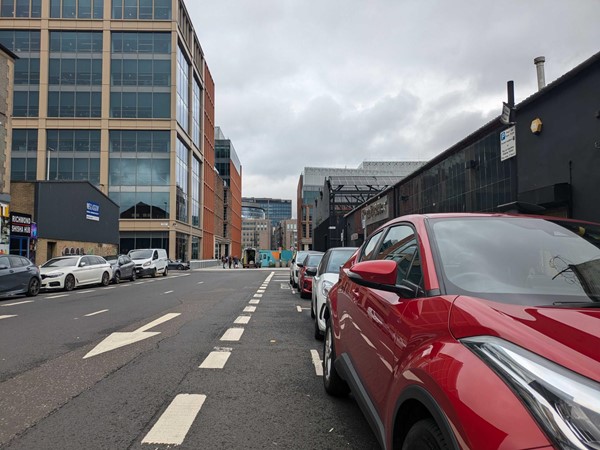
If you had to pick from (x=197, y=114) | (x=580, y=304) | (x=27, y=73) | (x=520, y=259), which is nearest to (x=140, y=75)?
(x=27, y=73)

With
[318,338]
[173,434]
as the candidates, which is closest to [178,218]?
[318,338]

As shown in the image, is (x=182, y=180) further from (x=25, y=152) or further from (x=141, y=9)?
(x=141, y=9)

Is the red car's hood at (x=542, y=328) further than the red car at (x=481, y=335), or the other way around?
the red car's hood at (x=542, y=328)

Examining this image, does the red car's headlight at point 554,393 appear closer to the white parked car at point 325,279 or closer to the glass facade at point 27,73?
the white parked car at point 325,279

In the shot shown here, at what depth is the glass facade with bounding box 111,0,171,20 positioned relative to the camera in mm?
50688

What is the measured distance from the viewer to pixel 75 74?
49.9 meters

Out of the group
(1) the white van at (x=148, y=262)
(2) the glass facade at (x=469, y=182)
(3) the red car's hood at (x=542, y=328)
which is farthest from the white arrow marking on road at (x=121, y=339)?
(1) the white van at (x=148, y=262)

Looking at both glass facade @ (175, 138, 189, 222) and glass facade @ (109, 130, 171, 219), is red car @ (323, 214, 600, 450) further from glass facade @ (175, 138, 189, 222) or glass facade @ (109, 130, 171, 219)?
glass facade @ (175, 138, 189, 222)

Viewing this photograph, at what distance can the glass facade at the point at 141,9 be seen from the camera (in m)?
50.7

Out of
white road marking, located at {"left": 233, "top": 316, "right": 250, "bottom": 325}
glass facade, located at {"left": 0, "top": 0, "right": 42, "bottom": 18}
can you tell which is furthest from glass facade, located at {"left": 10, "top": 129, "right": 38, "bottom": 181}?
white road marking, located at {"left": 233, "top": 316, "right": 250, "bottom": 325}

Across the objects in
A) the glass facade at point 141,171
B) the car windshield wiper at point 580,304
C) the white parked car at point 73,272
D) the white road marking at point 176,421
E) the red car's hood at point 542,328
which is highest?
the glass facade at point 141,171

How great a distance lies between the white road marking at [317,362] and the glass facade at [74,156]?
48283 mm

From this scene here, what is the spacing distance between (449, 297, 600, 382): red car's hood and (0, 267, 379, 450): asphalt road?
191 cm

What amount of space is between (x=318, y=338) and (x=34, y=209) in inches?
1011
